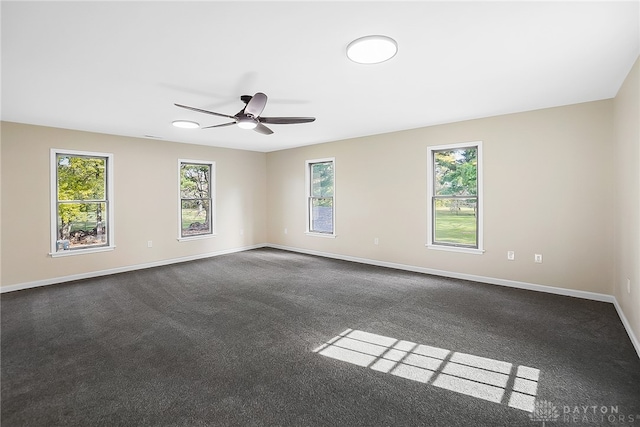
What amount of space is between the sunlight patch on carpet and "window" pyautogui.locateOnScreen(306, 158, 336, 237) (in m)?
3.98

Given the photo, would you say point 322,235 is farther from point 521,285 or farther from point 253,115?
point 253,115

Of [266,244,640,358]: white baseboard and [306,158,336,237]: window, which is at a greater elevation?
[306,158,336,237]: window

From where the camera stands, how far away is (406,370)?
7.94 ft

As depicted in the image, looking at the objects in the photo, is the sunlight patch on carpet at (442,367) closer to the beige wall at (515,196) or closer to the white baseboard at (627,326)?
the white baseboard at (627,326)

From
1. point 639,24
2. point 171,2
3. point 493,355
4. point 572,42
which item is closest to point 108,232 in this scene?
point 171,2

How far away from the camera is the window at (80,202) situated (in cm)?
497

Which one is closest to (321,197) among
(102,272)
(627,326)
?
(102,272)

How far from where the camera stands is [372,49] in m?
2.38

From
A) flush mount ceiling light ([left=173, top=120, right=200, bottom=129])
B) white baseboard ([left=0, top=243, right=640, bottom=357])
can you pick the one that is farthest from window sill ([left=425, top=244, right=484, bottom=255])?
flush mount ceiling light ([left=173, top=120, right=200, bottom=129])

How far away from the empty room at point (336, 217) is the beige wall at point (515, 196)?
1.1 inches

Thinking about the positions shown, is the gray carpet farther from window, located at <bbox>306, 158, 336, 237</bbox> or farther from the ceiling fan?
window, located at <bbox>306, 158, 336, 237</bbox>

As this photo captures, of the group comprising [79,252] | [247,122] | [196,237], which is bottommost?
[79,252]

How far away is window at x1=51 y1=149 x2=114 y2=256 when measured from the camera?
4973 mm

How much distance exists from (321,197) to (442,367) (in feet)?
16.2
